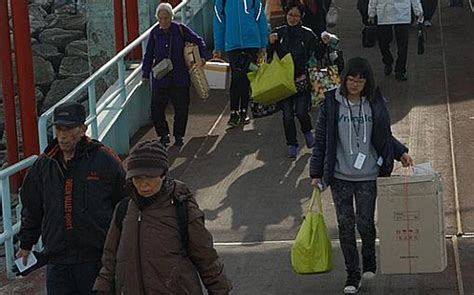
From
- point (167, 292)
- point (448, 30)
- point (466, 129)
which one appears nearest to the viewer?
point (167, 292)

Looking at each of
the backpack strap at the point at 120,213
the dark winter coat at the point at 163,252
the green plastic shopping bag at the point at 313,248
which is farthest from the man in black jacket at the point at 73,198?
the green plastic shopping bag at the point at 313,248

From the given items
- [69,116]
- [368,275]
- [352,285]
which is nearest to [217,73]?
[368,275]

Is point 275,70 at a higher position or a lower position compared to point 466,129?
higher

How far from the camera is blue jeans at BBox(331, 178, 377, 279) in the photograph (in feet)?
25.8

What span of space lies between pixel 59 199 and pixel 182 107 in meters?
5.64

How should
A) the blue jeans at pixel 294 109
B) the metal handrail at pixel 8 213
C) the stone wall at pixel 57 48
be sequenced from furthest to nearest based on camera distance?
the stone wall at pixel 57 48, the blue jeans at pixel 294 109, the metal handrail at pixel 8 213

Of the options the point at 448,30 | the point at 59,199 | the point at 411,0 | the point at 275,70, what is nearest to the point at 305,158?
the point at 275,70

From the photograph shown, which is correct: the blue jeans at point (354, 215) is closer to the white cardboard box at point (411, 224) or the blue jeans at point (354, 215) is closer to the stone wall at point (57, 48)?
the white cardboard box at point (411, 224)

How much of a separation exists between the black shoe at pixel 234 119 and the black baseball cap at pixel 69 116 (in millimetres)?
6270

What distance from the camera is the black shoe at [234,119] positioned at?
12.9 m

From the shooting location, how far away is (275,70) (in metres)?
11.1

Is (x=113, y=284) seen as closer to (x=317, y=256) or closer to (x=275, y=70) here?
(x=317, y=256)

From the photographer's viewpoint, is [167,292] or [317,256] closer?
[167,292]

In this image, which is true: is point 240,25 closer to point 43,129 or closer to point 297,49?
point 297,49
